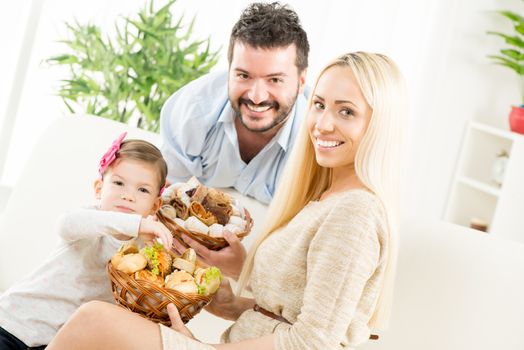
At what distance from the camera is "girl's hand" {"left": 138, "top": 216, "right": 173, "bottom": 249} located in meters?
1.83

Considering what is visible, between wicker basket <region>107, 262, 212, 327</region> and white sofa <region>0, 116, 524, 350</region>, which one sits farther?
white sofa <region>0, 116, 524, 350</region>

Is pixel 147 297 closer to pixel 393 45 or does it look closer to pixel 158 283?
pixel 158 283

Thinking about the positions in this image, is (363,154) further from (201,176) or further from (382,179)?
(201,176)

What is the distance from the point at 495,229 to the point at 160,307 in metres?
3.46

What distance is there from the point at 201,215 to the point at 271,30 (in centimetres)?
65

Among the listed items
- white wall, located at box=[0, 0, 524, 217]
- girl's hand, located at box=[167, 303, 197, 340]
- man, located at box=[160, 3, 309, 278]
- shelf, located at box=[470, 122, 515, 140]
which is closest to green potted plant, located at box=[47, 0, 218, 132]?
white wall, located at box=[0, 0, 524, 217]

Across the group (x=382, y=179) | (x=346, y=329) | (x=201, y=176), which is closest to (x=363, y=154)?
(x=382, y=179)

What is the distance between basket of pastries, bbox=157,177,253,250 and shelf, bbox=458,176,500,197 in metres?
3.21

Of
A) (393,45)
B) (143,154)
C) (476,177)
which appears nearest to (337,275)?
(143,154)

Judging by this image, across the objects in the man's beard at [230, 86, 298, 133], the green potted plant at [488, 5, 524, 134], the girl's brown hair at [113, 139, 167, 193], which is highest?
the green potted plant at [488, 5, 524, 134]

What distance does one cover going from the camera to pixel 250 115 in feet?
7.76

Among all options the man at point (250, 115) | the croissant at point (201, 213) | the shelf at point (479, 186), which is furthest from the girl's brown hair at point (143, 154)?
the shelf at point (479, 186)

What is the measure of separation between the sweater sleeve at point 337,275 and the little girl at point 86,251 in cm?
40

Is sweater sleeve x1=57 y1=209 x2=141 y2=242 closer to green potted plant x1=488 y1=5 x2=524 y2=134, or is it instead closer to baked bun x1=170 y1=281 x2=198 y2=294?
Answer: baked bun x1=170 y1=281 x2=198 y2=294
